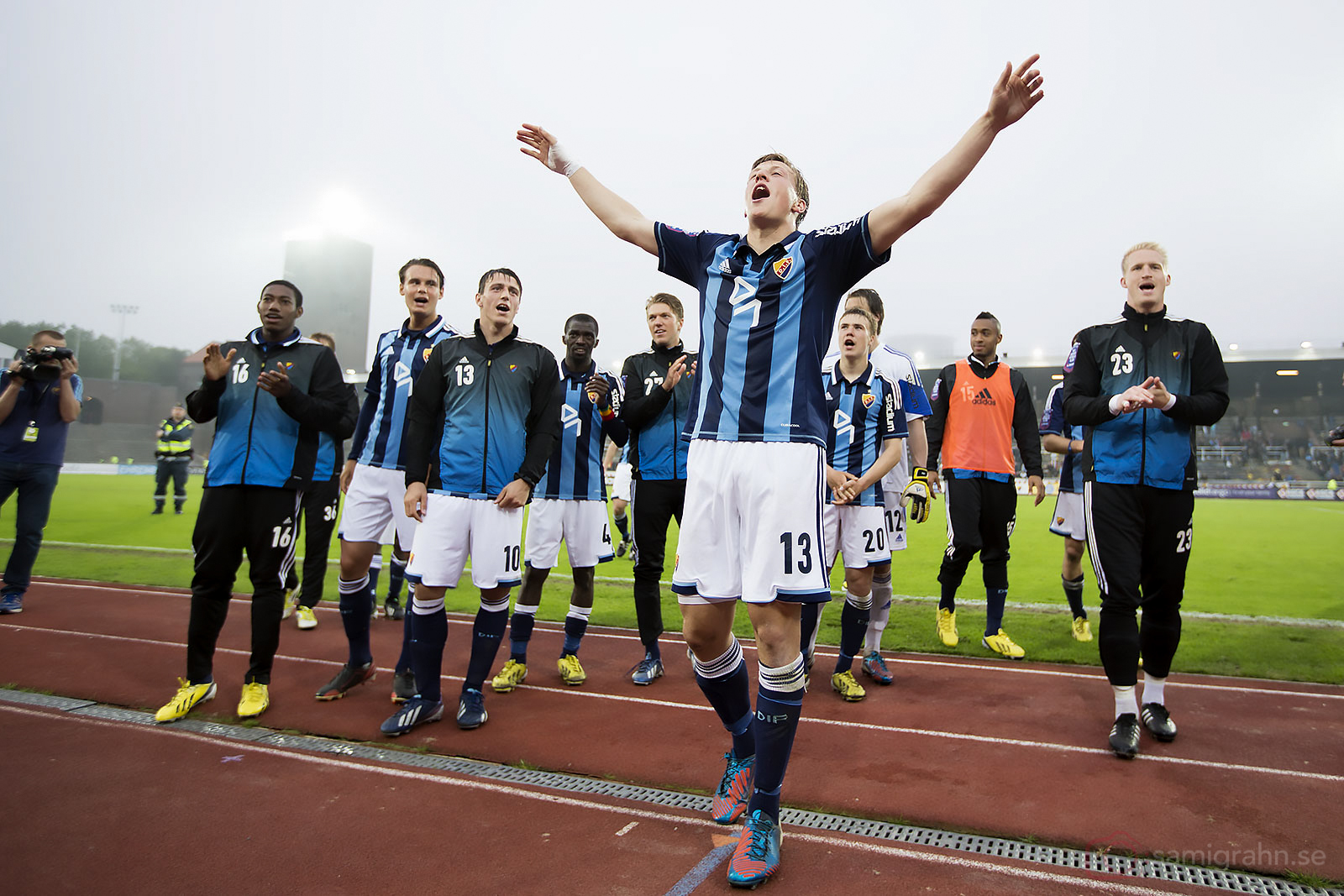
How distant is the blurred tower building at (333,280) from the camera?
62750mm

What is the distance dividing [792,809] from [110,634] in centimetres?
645

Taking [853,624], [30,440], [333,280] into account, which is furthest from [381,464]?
[333,280]

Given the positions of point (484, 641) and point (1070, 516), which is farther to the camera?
point (1070, 516)

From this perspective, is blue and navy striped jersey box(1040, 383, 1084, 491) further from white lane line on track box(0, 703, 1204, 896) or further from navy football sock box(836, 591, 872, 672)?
white lane line on track box(0, 703, 1204, 896)

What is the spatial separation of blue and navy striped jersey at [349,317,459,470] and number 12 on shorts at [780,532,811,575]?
3.28 metres

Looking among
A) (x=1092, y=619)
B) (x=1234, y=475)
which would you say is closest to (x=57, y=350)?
(x=1092, y=619)

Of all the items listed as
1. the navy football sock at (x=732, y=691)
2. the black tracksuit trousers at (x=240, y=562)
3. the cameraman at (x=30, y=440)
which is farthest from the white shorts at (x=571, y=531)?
the cameraman at (x=30, y=440)

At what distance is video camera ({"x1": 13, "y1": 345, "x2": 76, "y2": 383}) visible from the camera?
6.88m

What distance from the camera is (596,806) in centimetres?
315

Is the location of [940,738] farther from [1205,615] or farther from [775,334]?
[1205,615]

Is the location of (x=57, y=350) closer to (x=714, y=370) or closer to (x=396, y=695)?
(x=396, y=695)

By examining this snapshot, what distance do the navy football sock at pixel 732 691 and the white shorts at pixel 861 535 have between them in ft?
6.92

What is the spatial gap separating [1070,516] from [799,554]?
530 cm

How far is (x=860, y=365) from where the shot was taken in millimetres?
5227
